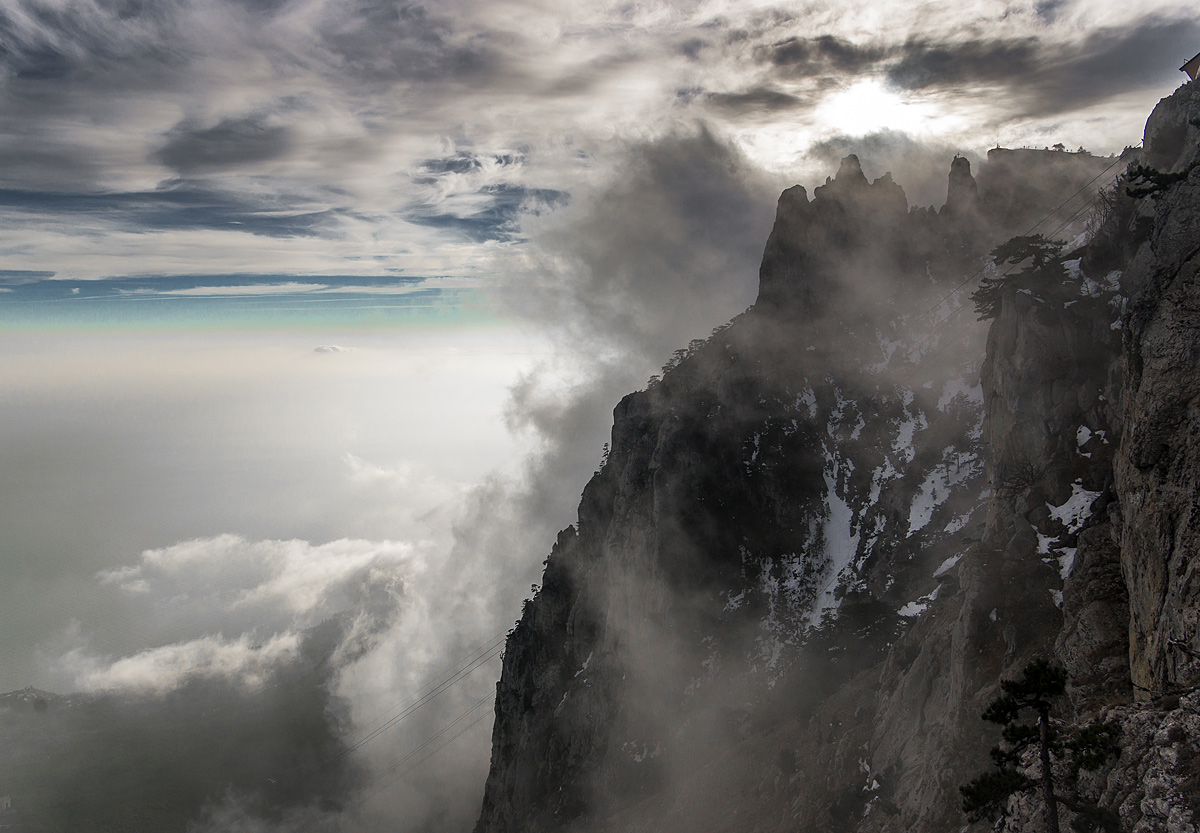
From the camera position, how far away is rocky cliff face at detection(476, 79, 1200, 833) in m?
25.7

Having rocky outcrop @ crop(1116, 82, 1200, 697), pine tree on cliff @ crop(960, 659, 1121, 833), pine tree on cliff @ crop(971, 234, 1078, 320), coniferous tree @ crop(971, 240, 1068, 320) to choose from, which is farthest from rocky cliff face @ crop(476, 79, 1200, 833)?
pine tree on cliff @ crop(960, 659, 1121, 833)

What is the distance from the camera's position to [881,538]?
214ft

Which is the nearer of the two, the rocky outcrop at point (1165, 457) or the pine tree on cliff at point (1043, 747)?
the pine tree on cliff at point (1043, 747)

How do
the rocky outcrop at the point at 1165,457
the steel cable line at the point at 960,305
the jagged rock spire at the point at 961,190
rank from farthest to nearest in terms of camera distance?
1. the jagged rock spire at the point at 961,190
2. the steel cable line at the point at 960,305
3. the rocky outcrop at the point at 1165,457

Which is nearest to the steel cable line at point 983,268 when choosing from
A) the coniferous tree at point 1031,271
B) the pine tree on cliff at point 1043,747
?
the coniferous tree at point 1031,271

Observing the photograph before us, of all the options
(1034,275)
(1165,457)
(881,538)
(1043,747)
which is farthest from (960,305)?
(1043,747)

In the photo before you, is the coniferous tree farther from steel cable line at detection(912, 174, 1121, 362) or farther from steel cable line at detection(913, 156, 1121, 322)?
steel cable line at detection(913, 156, 1121, 322)

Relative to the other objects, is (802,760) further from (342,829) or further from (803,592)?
→ (342,829)

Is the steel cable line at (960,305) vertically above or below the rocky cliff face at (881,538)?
above

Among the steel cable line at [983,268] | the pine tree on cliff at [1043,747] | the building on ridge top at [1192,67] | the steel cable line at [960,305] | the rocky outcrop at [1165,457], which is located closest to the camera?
the pine tree on cliff at [1043,747]

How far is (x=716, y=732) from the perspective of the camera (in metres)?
62.7

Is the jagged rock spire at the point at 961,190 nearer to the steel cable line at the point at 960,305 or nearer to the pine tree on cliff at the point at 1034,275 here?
the steel cable line at the point at 960,305

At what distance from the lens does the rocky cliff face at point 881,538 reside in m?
25.7

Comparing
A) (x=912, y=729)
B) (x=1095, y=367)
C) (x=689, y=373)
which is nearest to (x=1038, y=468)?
(x=1095, y=367)
